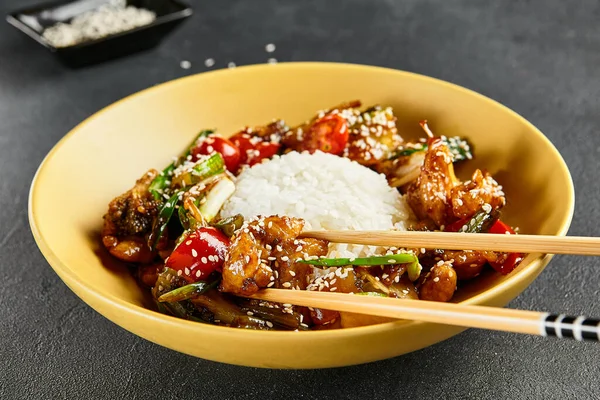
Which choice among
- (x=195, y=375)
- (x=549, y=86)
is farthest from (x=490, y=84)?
(x=195, y=375)

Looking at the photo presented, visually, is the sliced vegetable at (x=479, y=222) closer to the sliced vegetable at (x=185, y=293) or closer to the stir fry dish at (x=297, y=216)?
the stir fry dish at (x=297, y=216)

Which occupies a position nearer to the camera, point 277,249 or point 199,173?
point 277,249

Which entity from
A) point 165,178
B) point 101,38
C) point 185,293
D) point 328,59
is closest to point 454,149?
point 165,178

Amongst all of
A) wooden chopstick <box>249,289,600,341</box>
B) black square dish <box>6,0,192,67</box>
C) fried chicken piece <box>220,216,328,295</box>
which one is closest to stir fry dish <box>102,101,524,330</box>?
fried chicken piece <box>220,216,328,295</box>

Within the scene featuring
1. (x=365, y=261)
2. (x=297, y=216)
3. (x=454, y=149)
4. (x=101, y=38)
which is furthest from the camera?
(x=101, y=38)

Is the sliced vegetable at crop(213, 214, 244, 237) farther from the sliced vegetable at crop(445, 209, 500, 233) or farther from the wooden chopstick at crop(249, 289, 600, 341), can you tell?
the sliced vegetable at crop(445, 209, 500, 233)

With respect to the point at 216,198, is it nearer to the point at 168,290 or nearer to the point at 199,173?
the point at 199,173

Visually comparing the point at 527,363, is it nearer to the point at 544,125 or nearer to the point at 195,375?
the point at 195,375
